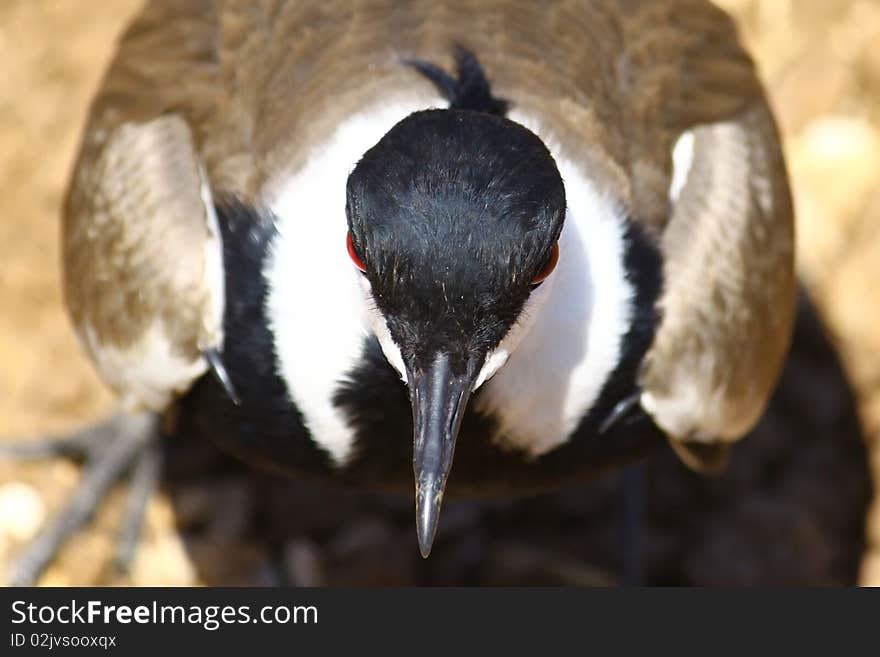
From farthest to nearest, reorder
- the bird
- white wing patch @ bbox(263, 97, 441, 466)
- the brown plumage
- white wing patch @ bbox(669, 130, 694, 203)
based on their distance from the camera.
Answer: white wing patch @ bbox(669, 130, 694, 203) < the brown plumage < white wing patch @ bbox(263, 97, 441, 466) < the bird

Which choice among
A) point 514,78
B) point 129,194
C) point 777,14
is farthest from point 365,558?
point 777,14

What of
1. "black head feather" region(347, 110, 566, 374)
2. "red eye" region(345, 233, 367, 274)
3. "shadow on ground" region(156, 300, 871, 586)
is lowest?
"shadow on ground" region(156, 300, 871, 586)

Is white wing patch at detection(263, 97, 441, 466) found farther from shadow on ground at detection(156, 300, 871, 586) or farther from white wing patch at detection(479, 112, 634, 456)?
shadow on ground at detection(156, 300, 871, 586)

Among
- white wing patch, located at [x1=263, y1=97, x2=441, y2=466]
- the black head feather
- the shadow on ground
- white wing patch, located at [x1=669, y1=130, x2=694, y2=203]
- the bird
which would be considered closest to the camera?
the black head feather

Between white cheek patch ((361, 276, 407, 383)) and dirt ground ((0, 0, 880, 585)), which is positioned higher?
white cheek patch ((361, 276, 407, 383))

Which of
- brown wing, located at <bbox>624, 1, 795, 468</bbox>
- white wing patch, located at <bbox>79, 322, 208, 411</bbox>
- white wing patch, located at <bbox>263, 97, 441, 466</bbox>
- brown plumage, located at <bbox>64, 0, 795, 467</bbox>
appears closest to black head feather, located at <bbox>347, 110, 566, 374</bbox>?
white wing patch, located at <bbox>263, 97, 441, 466</bbox>

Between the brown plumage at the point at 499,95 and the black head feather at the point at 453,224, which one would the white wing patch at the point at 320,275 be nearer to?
the brown plumage at the point at 499,95

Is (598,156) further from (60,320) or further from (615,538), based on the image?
(60,320)

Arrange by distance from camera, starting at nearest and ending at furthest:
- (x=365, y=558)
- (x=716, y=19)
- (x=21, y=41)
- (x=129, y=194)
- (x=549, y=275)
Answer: (x=549, y=275) → (x=129, y=194) → (x=716, y=19) → (x=365, y=558) → (x=21, y=41)
